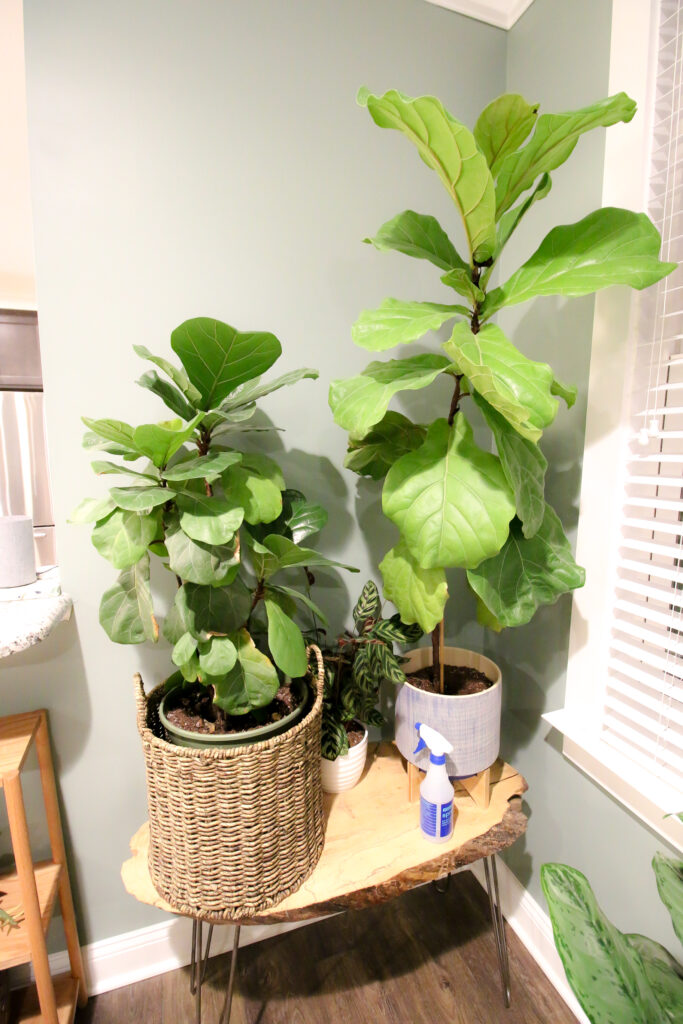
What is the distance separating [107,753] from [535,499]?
1.14m

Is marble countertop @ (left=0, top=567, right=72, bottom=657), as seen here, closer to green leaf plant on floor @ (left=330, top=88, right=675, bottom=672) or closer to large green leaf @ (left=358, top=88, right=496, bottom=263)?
green leaf plant on floor @ (left=330, top=88, right=675, bottom=672)

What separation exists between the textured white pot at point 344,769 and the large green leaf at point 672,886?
2.16 ft

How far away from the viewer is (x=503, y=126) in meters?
0.85

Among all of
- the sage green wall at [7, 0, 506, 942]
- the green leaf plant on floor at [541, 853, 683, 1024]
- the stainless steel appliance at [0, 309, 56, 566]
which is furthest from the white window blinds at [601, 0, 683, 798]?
the stainless steel appliance at [0, 309, 56, 566]

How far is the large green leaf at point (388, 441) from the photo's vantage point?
1.11m

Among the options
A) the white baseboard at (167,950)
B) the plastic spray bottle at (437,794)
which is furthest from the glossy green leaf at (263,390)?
the white baseboard at (167,950)

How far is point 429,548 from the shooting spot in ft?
2.74

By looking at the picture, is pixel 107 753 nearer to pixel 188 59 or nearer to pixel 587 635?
pixel 587 635

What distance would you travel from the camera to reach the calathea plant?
1121 mm

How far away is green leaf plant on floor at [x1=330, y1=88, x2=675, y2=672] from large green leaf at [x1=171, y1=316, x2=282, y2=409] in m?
0.15

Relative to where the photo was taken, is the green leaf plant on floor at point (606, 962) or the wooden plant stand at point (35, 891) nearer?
the green leaf plant on floor at point (606, 962)

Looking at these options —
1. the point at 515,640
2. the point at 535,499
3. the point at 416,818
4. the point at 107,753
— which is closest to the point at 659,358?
the point at 535,499

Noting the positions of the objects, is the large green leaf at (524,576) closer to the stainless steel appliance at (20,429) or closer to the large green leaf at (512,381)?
the large green leaf at (512,381)

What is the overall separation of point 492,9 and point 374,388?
1196mm
